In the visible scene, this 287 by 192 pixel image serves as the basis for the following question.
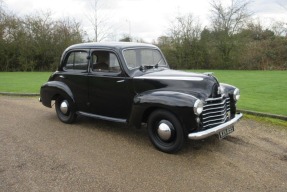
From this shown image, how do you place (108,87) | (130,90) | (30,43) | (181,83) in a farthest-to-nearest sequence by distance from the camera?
(30,43) < (108,87) < (130,90) < (181,83)

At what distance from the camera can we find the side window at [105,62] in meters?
6.18

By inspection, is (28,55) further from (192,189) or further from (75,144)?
(192,189)

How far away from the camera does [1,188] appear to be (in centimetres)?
405

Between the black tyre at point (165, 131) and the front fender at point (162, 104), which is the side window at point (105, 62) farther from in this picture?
the black tyre at point (165, 131)

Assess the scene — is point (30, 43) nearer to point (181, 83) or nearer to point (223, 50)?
point (223, 50)

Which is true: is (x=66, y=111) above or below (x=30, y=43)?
below

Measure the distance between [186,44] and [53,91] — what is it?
19662 mm

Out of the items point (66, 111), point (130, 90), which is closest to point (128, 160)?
point (130, 90)

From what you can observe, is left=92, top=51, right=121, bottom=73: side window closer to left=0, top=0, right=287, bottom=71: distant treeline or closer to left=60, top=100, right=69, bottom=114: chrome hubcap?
left=60, top=100, right=69, bottom=114: chrome hubcap

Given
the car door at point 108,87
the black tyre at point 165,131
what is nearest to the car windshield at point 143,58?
the car door at point 108,87

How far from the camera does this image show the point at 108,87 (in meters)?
6.21

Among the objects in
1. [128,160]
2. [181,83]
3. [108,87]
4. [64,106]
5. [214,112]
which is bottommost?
[128,160]

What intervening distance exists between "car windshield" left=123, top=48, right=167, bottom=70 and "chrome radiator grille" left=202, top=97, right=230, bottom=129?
66.4 inches

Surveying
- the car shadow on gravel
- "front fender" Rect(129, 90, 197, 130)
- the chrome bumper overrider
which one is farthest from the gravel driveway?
"front fender" Rect(129, 90, 197, 130)
